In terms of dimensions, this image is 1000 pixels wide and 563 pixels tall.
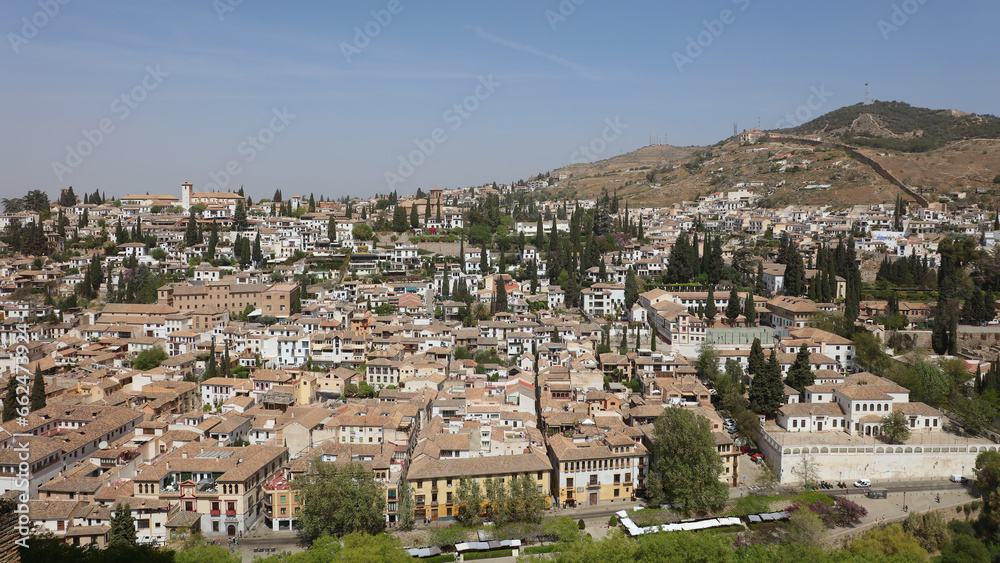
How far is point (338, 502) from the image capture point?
16.7 meters

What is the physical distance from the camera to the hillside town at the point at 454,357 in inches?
750

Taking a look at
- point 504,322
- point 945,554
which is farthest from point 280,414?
point 945,554

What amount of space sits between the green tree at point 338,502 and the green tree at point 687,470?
7.69m

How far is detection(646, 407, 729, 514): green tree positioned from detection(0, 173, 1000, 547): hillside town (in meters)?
0.79

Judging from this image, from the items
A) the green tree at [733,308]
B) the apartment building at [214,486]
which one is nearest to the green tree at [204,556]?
the apartment building at [214,486]

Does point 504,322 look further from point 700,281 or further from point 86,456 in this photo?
point 86,456

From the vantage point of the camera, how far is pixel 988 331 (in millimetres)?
29312

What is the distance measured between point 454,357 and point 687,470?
12.4 m

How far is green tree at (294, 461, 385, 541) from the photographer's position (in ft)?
54.8

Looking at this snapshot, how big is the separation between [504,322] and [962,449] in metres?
17.4

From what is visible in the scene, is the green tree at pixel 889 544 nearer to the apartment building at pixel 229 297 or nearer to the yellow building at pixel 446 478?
the yellow building at pixel 446 478

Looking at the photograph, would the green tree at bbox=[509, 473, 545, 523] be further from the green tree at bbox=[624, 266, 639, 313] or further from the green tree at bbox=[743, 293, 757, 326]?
the green tree at bbox=[624, 266, 639, 313]

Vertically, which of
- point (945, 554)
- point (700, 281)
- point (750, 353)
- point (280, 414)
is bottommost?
point (945, 554)

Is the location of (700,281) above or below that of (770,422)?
above
